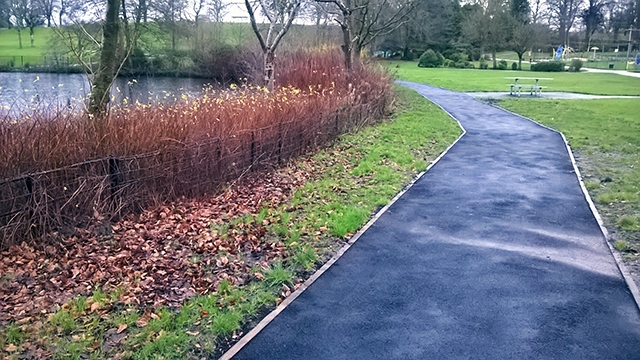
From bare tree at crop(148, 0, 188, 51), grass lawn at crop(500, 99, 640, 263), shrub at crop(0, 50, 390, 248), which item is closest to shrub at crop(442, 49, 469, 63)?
bare tree at crop(148, 0, 188, 51)

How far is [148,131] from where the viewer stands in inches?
281

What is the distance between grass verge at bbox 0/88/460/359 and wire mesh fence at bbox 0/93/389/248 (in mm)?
1078

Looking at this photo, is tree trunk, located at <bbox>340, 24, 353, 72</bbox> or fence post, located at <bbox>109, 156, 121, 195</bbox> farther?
tree trunk, located at <bbox>340, 24, 353, 72</bbox>

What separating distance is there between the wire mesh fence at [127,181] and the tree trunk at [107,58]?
64.8 inches

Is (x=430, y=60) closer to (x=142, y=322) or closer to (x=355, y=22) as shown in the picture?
(x=355, y=22)

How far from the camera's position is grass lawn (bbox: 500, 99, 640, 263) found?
23.5ft

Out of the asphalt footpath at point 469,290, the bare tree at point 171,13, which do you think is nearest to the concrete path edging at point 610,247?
the asphalt footpath at point 469,290

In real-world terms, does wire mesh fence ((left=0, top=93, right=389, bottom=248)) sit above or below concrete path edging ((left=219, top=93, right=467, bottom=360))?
above

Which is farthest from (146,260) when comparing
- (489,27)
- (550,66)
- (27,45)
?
(489,27)

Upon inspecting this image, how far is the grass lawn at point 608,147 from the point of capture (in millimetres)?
7150

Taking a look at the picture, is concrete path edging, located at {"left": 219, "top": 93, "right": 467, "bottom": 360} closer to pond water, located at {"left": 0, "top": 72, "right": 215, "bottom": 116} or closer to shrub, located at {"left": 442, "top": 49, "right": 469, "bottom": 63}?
pond water, located at {"left": 0, "top": 72, "right": 215, "bottom": 116}

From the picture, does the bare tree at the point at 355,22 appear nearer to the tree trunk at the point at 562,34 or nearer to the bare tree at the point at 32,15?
the bare tree at the point at 32,15

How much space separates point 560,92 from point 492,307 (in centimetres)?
2784

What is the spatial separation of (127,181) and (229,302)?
9.27 feet
